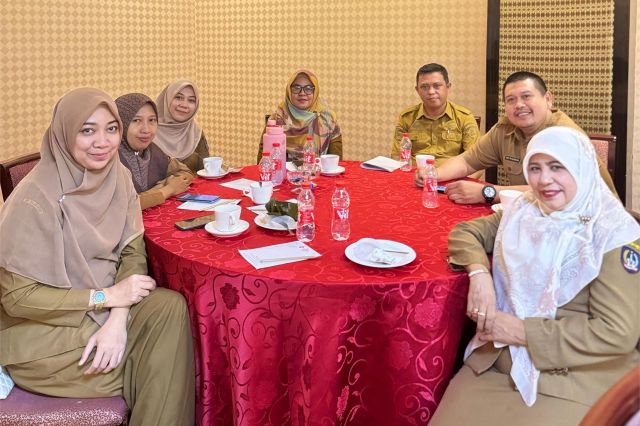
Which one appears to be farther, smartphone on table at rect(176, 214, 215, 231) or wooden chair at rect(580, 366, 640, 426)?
smartphone on table at rect(176, 214, 215, 231)

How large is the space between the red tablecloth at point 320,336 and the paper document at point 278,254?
1.1 inches

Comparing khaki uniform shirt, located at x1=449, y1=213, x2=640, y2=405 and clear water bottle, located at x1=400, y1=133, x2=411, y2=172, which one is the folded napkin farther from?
clear water bottle, located at x1=400, y1=133, x2=411, y2=172

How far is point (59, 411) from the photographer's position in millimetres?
1531

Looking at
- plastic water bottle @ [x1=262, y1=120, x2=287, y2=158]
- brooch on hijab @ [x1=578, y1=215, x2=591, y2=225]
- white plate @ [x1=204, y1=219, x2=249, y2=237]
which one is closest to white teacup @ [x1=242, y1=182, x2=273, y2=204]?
white plate @ [x1=204, y1=219, x2=249, y2=237]

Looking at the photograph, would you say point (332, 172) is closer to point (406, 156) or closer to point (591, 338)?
point (406, 156)

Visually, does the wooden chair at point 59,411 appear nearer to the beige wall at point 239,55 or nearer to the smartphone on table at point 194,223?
the smartphone on table at point 194,223

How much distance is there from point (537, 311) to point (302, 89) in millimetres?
2531

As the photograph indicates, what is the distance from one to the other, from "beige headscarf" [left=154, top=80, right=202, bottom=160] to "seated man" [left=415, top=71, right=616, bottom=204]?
127cm

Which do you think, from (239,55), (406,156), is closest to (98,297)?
(406,156)

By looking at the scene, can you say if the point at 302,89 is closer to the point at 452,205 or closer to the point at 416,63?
the point at 416,63

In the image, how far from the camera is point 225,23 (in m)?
5.43

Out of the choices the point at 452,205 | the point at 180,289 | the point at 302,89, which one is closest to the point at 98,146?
the point at 180,289

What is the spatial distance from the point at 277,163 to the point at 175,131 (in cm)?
76

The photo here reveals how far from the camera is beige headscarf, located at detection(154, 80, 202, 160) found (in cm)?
310
